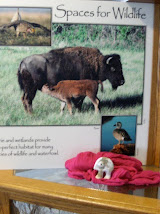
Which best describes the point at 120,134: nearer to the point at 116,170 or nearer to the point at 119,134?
the point at 119,134

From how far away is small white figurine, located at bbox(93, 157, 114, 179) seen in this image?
0.88 metres

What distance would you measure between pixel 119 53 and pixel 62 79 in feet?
0.61

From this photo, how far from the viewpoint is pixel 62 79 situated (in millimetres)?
961

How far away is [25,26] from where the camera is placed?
0.92 meters

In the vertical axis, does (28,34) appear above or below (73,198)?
above

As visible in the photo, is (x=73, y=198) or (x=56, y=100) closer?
(x=73, y=198)

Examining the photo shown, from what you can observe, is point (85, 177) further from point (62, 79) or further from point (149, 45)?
point (149, 45)

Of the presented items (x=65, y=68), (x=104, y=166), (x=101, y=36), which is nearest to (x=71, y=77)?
(x=65, y=68)

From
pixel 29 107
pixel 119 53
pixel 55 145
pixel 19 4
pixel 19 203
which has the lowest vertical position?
pixel 19 203

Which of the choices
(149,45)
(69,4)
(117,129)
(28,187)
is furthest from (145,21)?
(28,187)

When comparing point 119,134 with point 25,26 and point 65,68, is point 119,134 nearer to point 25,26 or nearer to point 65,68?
point 65,68

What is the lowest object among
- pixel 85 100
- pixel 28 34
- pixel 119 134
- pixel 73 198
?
pixel 73 198

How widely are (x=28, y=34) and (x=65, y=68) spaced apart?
143 mm

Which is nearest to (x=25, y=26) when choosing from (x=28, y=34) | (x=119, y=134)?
(x=28, y=34)
